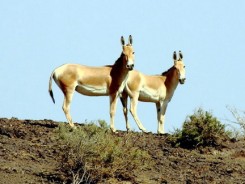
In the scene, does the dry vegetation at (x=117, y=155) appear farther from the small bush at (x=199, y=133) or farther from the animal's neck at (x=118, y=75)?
the animal's neck at (x=118, y=75)

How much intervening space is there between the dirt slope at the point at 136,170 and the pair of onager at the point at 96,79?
44.5 inches

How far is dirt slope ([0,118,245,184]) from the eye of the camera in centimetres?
1608

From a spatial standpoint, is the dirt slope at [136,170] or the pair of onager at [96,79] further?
the pair of onager at [96,79]

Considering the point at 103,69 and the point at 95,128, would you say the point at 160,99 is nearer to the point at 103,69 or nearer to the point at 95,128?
the point at 103,69

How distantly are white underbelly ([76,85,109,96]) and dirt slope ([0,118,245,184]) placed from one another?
4.63ft

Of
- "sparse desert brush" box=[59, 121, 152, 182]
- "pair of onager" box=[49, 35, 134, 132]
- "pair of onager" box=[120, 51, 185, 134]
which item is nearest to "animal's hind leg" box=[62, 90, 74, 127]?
"pair of onager" box=[49, 35, 134, 132]

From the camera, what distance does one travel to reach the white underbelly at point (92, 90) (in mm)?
21094

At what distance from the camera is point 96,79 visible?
21.2 meters

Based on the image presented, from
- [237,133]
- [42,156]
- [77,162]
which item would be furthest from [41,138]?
[237,133]

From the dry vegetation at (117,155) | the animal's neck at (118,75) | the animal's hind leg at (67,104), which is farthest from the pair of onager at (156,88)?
the dry vegetation at (117,155)

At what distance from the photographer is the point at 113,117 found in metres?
21.5

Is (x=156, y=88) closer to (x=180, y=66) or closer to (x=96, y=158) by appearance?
(x=180, y=66)

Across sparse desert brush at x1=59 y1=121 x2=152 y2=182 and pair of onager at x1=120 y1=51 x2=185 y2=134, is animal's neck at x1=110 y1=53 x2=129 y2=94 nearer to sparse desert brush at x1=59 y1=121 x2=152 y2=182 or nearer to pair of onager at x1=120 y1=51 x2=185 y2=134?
pair of onager at x1=120 y1=51 x2=185 y2=134

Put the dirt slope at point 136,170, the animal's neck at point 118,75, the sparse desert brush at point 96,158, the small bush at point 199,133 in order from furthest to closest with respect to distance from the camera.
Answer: the animal's neck at point 118,75, the small bush at point 199,133, the dirt slope at point 136,170, the sparse desert brush at point 96,158
